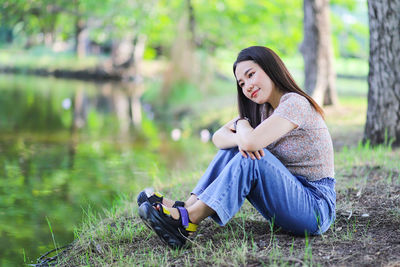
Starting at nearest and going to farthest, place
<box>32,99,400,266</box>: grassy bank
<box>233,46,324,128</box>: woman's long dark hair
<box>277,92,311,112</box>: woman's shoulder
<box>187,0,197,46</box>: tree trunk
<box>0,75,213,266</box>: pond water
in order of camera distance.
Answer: <box>32,99,400,266</box>: grassy bank, <box>277,92,311,112</box>: woman's shoulder, <box>233,46,324,128</box>: woman's long dark hair, <box>0,75,213,266</box>: pond water, <box>187,0,197,46</box>: tree trunk

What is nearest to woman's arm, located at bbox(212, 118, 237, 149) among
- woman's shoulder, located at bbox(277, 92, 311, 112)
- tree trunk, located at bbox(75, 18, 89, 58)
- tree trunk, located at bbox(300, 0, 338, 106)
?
woman's shoulder, located at bbox(277, 92, 311, 112)

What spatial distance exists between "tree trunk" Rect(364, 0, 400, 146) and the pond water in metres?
2.21

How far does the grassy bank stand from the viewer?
2.36m

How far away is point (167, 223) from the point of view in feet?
8.02

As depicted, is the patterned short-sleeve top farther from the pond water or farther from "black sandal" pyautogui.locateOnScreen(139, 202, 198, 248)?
the pond water

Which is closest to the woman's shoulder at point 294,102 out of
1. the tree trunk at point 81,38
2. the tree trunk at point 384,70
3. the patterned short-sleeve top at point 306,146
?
A: the patterned short-sleeve top at point 306,146

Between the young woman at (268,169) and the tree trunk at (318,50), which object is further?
the tree trunk at (318,50)

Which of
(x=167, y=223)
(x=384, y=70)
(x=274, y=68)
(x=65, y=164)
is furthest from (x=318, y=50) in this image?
(x=167, y=223)

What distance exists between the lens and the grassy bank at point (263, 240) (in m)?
2.36

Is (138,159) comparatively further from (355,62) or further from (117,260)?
(355,62)

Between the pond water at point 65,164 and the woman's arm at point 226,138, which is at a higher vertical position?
the woman's arm at point 226,138

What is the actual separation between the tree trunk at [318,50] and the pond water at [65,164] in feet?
7.00

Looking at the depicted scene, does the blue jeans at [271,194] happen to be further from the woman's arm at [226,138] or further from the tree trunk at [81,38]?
the tree trunk at [81,38]

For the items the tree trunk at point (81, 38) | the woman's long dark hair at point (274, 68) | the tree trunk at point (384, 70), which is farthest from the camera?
the tree trunk at point (81, 38)
